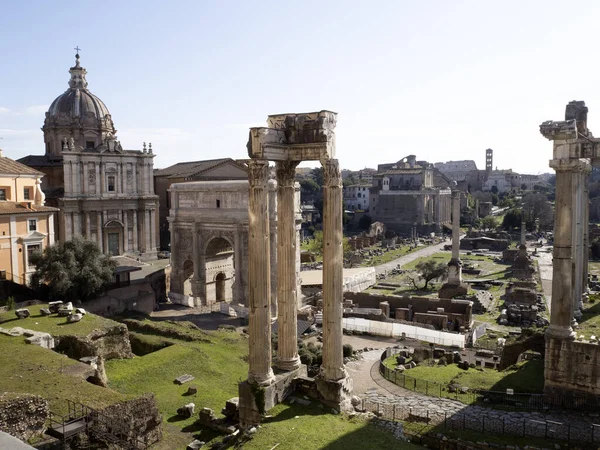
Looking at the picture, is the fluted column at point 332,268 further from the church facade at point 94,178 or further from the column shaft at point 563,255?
the church facade at point 94,178

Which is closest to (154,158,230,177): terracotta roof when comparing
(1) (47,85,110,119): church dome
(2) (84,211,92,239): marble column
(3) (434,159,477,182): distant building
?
(1) (47,85,110,119): church dome

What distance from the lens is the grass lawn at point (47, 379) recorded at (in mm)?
13047

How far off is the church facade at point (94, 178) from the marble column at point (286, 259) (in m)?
29.9

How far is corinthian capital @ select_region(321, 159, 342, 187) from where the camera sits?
11.8 m

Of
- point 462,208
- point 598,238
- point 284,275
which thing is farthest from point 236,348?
point 462,208

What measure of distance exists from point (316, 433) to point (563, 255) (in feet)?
28.9

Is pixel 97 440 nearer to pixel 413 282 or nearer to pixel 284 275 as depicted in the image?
pixel 284 275

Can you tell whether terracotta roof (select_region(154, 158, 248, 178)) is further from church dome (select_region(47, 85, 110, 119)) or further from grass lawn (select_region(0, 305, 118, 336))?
grass lawn (select_region(0, 305, 118, 336))

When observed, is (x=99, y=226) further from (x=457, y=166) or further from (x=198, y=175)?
(x=457, y=166)

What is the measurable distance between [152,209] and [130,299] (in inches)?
608

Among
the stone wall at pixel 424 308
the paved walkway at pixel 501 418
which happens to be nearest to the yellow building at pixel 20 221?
the stone wall at pixel 424 308

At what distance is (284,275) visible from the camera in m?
12.9

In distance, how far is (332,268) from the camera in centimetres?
1198

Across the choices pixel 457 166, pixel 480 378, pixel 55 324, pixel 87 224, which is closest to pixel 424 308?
pixel 480 378
